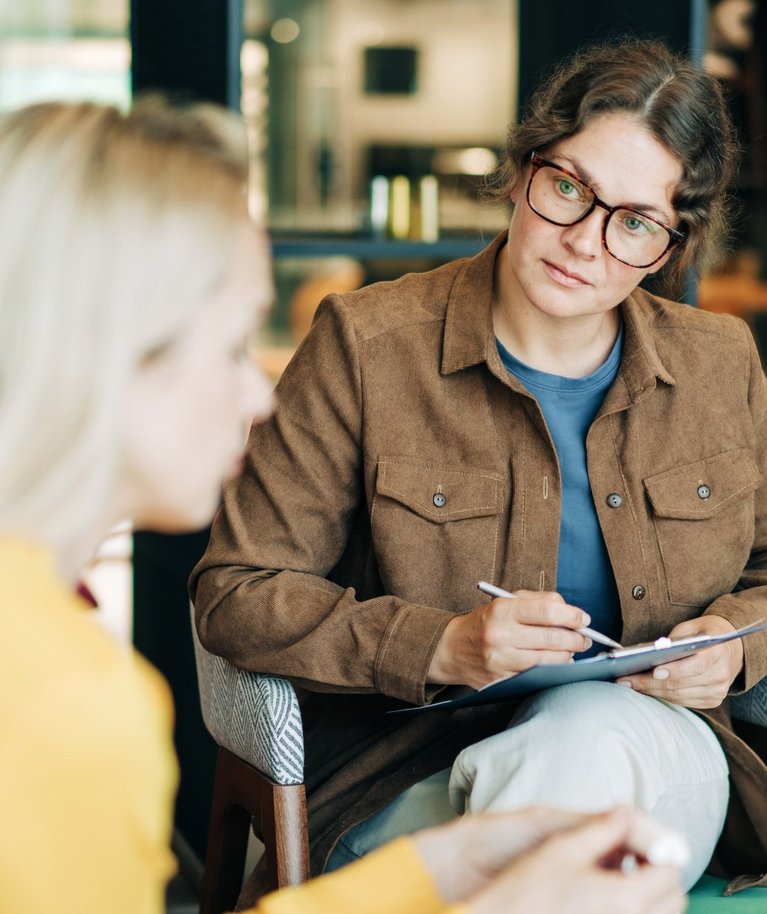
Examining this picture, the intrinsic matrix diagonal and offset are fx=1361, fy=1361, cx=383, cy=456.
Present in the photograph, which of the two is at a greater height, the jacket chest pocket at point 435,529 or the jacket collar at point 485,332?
the jacket collar at point 485,332

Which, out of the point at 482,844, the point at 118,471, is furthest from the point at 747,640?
the point at 118,471

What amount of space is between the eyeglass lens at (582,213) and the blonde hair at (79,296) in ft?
3.01

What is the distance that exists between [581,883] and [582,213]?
1.06m

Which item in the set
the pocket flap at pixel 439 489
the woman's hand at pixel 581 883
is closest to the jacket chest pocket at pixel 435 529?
the pocket flap at pixel 439 489

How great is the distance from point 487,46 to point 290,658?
6788 millimetres

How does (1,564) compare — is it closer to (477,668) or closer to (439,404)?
(477,668)

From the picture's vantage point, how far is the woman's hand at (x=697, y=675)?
→ 1.71 m

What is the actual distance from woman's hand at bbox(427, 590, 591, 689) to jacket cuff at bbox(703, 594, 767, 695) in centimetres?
31

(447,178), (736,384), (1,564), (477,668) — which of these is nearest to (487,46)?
(447,178)

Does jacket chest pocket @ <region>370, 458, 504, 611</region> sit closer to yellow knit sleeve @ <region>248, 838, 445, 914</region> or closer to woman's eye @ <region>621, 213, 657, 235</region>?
woman's eye @ <region>621, 213, 657, 235</region>

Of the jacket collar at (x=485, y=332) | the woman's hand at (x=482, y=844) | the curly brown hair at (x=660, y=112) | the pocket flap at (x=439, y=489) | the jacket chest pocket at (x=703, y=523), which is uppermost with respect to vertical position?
the curly brown hair at (x=660, y=112)

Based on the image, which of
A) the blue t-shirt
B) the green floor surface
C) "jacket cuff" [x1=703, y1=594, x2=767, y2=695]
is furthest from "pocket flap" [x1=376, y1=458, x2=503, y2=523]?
the green floor surface

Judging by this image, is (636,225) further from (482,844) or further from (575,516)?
(482,844)

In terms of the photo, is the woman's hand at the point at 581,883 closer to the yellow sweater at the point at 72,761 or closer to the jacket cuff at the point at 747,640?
the yellow sweater at the point at 72,761
